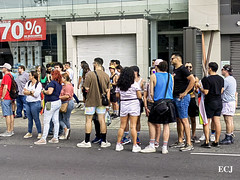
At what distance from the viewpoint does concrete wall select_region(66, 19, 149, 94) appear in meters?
15.4

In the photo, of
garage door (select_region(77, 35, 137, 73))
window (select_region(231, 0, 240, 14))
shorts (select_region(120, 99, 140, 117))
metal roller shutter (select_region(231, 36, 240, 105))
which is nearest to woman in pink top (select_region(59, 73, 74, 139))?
shorts (select_region(120, 99, 140, 117))

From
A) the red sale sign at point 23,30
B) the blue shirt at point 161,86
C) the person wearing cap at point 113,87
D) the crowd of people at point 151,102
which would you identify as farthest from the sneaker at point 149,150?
the red sale sign at point 23,30

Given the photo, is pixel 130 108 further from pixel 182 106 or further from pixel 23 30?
pixel 23 30

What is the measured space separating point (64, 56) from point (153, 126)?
370 inches

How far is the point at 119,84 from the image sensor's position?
810 cm

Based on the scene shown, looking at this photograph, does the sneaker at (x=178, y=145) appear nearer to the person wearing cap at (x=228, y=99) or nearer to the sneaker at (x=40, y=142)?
the person wearing cap at (x=228, y=99)

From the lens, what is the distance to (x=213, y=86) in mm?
8422

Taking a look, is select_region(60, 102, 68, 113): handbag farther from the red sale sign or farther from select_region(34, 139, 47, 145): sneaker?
the red sale sign

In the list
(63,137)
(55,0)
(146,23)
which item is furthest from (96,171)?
(55,0)

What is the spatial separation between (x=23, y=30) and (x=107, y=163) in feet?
37.0

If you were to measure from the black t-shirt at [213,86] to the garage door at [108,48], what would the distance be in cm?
746

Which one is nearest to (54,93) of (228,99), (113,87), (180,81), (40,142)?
(40,142)

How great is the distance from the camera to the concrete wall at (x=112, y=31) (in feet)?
50.6

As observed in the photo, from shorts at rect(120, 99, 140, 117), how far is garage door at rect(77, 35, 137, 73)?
7.73 metres
